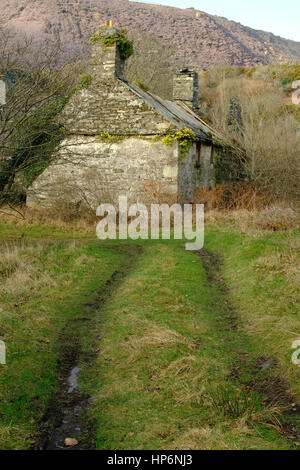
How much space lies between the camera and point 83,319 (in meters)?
8.70

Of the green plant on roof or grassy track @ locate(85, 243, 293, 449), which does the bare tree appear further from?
the green plant on roof

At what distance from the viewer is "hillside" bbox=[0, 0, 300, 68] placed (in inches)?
2707

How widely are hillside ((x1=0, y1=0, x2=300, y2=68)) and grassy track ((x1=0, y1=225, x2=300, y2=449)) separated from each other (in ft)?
182

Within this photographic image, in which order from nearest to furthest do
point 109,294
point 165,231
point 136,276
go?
point 109,294 → point 136,276 → point 165,231

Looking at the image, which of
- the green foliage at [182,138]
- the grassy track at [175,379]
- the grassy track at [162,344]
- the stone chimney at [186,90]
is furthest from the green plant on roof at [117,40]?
the grassy track at [175,379]

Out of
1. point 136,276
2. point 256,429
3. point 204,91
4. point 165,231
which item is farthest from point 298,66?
point 256,429

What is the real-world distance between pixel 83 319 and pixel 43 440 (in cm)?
369

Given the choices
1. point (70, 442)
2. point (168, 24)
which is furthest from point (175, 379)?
point (168, 24)

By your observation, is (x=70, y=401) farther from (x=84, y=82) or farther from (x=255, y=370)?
(x=84, y=82)

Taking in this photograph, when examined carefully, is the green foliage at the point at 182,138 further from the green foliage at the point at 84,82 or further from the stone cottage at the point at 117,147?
the green foliage at the point at 84,82

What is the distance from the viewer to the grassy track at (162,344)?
525cm

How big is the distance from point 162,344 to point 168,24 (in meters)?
83.1

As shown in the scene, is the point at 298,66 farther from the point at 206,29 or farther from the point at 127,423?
the point at 127,423

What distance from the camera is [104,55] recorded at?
2072 cm
